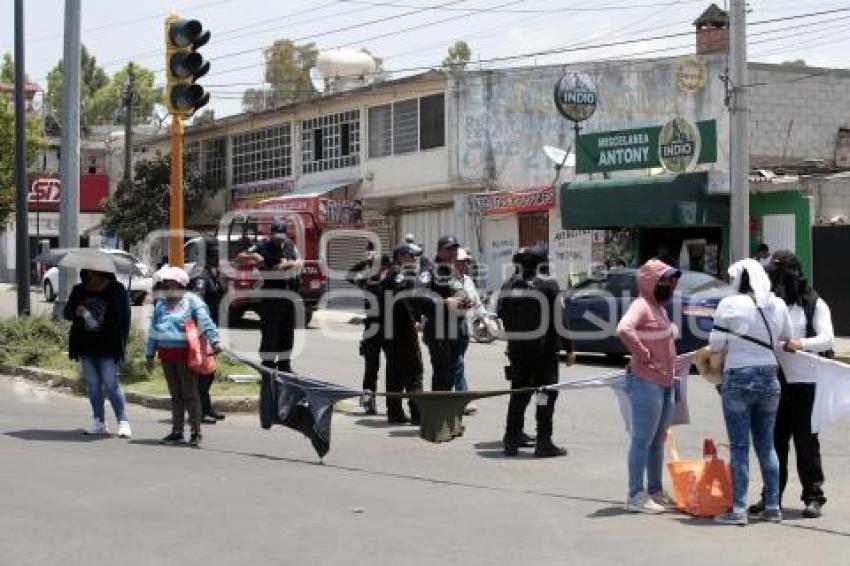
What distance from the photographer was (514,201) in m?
30.6

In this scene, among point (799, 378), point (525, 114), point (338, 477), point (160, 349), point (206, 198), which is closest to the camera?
point (799, 378)

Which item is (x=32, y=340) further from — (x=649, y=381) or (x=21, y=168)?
(x=649, y=381)

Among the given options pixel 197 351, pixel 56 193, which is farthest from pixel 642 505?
pixel 56 193

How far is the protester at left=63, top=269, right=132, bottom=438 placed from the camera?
11188 mm

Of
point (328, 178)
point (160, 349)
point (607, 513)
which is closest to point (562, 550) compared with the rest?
point (607, 513)

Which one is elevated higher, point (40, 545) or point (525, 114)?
point (525, 114)

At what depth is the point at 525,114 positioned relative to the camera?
3344 centimetres

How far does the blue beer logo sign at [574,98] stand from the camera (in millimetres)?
29094

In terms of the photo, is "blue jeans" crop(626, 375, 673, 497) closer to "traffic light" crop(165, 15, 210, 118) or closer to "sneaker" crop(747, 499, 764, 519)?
"sneaker" crop(747, 499, 764, 519)

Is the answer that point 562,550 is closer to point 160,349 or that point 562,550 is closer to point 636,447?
point 636,447

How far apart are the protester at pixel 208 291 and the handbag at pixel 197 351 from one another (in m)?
0.90

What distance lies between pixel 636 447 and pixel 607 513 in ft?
1.58

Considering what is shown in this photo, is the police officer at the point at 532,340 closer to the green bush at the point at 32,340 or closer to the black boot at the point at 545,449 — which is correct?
the black boot at the point at 545,449

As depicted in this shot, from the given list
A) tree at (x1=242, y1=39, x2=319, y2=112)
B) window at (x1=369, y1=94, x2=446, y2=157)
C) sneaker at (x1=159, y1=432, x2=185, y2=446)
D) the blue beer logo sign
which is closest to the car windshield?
sneaker at (x1=159, y1=432, x2=185, y2=446)
